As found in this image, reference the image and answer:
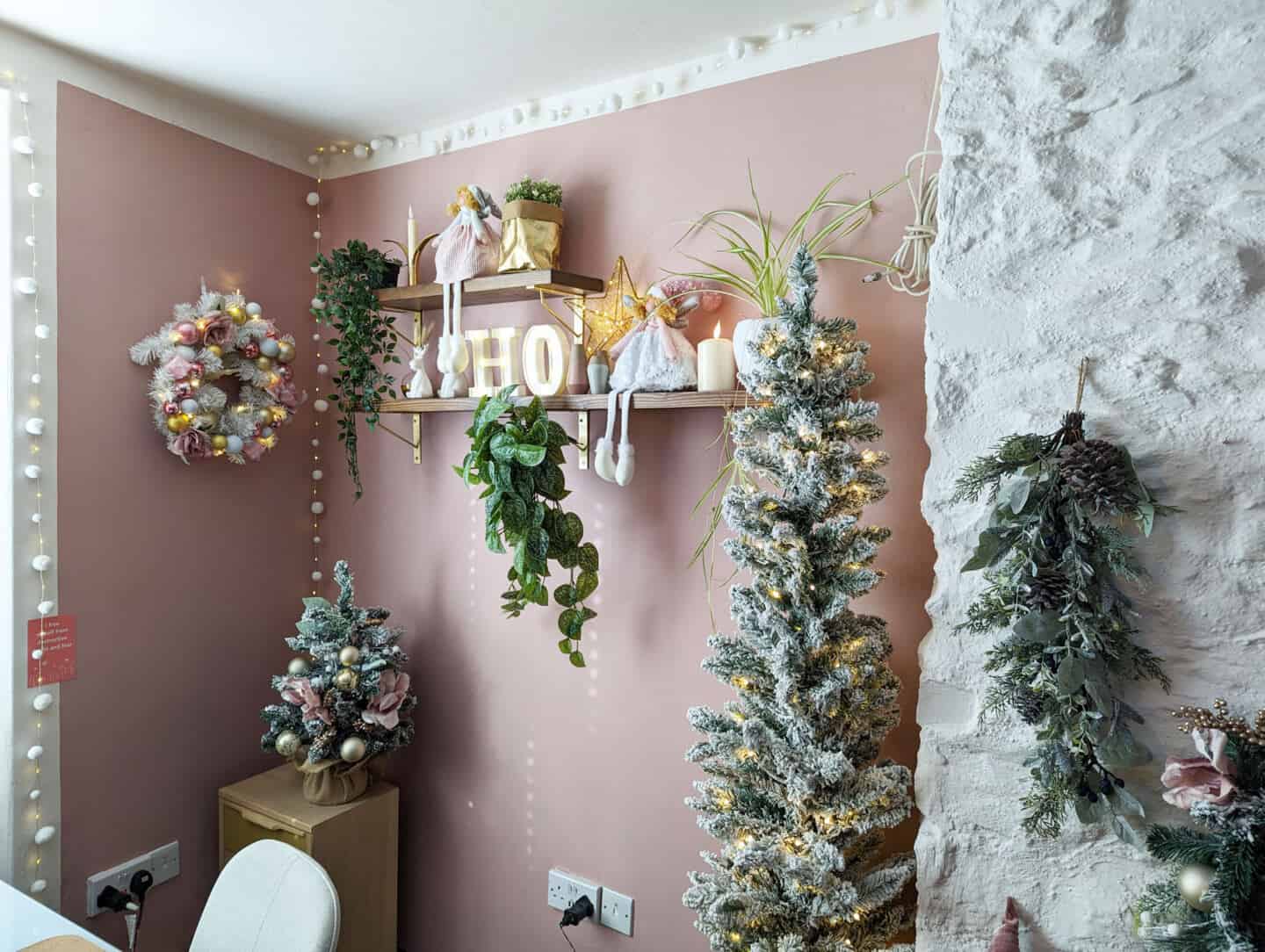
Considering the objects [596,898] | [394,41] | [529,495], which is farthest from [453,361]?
[596,898]

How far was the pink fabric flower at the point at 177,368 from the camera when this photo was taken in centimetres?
209

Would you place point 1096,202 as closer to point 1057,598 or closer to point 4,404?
point 1057,598

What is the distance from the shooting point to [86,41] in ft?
6.31

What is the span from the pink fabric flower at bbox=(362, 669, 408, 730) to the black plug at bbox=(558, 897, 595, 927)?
0.66m

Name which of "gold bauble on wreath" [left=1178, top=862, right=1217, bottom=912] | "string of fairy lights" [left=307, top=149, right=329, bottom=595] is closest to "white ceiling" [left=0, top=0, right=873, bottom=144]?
"string of fairy lights" [left=307, top=149, right=329, bottom=595]

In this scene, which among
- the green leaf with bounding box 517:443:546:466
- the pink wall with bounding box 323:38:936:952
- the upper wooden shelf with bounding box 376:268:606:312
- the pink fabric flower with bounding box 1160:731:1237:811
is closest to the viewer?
the pink fabric flower with bounding box 1160:731:1237:811

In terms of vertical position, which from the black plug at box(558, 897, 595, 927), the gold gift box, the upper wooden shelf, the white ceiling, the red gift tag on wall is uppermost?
the white ceiling

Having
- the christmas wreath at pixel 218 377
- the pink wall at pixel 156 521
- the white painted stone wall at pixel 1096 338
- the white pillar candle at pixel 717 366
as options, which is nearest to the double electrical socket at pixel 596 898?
the white painted stone wall at pixel 1096 338

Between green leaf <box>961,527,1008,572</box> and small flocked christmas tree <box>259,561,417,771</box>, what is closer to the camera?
green leaf <box>961,527,1008,572</box>

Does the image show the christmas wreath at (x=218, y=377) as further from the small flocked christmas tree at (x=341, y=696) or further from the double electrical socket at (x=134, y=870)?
the double electrical socket at (x=134, y=870)

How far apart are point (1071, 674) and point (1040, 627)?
0.07 meters

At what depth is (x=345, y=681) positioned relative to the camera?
7.07 feet

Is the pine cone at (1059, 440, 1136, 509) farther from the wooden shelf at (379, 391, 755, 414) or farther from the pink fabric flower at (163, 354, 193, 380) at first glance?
the pink fabric flower at (163, 354, 193, 380)

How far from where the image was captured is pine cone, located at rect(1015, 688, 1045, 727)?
121 cm
